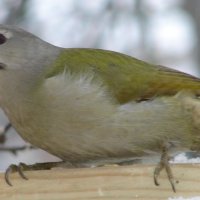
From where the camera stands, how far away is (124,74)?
14.0 feet

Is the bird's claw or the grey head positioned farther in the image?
the grey head

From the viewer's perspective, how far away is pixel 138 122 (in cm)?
401

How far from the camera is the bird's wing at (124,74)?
416cm

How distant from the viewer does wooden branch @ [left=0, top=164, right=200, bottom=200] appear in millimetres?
3578

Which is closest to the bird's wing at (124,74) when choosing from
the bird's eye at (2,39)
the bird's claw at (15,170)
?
the bird's eye at (2,39)

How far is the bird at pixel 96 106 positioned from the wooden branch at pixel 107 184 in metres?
0.16

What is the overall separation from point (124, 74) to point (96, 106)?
370 millimetres

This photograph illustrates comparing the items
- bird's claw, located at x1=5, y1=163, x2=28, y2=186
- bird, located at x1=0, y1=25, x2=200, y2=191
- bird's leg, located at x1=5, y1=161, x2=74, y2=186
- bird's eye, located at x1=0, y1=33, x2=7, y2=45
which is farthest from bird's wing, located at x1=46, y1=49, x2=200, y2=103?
bird's claw, located at x1=5, y1=163, x2=28, y2=186

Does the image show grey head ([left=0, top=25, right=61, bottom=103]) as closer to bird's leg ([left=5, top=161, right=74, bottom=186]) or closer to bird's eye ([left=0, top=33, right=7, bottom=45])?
bird's eye ([left=0, top=33, right=7, bottom=45])

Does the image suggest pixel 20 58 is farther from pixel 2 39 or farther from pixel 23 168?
pixel 23 168

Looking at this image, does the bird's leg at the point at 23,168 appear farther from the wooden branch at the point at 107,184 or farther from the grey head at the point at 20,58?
the grey head at the point at 20,58

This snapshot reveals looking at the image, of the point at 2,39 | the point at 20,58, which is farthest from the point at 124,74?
the point at 2,39

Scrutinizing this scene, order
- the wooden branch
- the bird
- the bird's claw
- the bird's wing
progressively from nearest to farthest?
1. the wooden branch
2. the bird's claw
3. the bird
4. the bird's wing

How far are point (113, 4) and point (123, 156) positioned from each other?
12.3 ft
